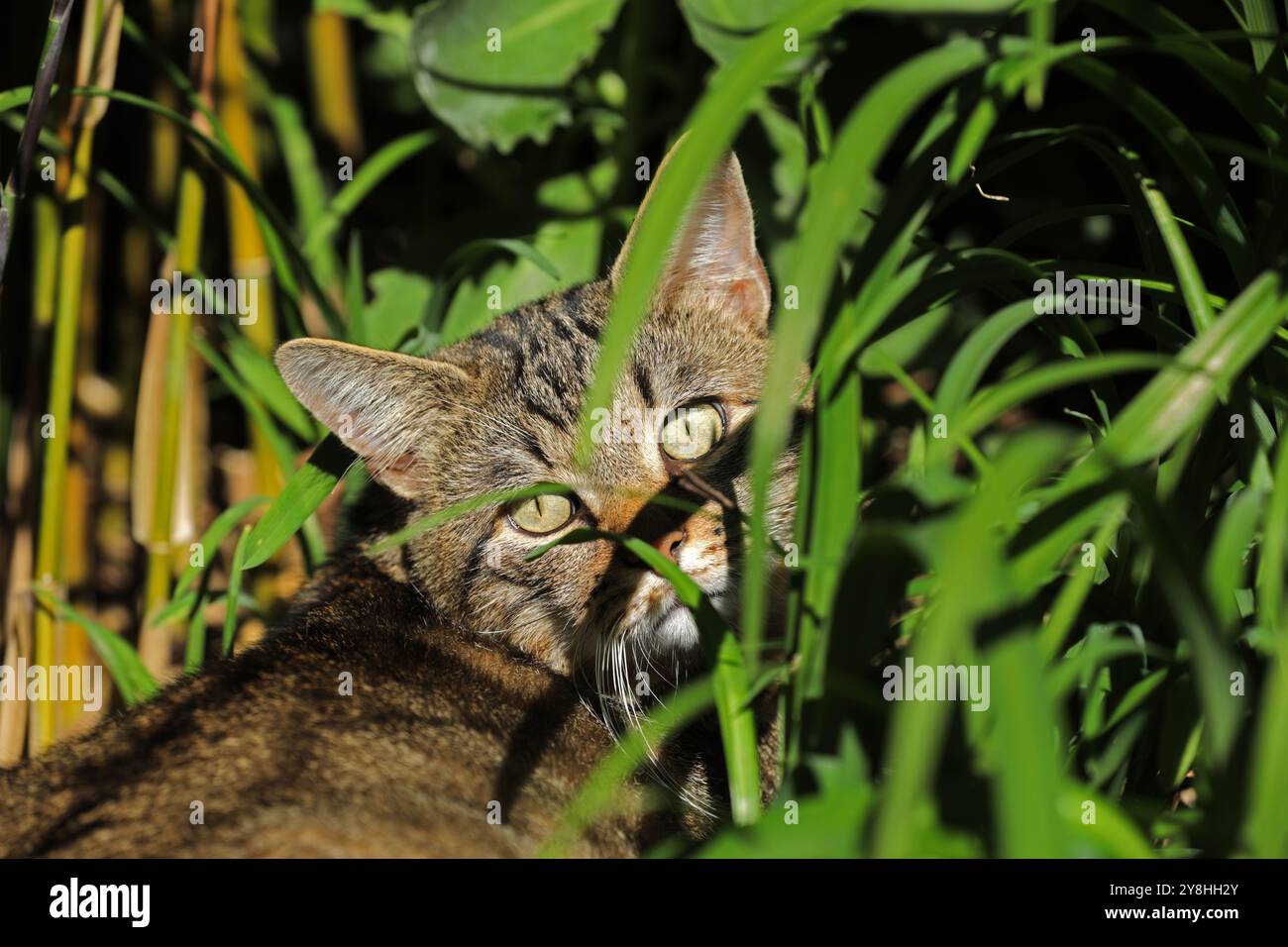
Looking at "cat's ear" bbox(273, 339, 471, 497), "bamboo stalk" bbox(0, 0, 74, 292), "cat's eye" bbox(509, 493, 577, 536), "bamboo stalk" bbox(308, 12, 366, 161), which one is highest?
"bamboo stalk" bbox(308, 12, 366, 161)

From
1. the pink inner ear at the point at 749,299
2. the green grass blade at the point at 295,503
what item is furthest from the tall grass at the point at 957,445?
the pink inner ear at the point at 749,299

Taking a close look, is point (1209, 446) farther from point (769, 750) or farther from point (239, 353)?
point (239, 353)

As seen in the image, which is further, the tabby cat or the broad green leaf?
the broad green leaf

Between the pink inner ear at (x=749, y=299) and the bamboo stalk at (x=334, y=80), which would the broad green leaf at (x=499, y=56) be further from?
the bamboo stalk at (x=334, y=80)

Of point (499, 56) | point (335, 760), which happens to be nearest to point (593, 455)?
point (335, 760)

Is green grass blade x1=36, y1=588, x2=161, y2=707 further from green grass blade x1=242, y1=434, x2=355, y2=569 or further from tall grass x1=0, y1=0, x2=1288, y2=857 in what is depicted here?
green grass blade x1=242, y1=434, x2=355, y2=569

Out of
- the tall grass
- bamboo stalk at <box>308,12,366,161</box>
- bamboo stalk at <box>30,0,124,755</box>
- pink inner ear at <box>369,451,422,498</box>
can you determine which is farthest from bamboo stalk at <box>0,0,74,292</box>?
bamboo stalk at <box>308,12,366,161</box>
